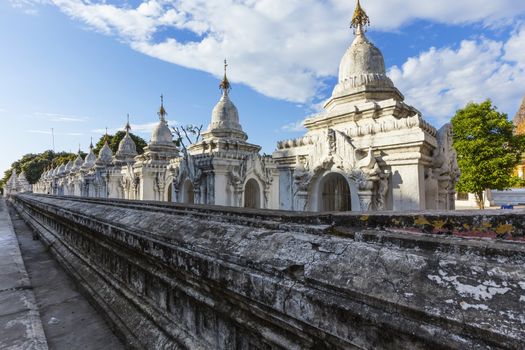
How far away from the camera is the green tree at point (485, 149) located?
23266mm

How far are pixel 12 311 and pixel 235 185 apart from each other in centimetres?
1052

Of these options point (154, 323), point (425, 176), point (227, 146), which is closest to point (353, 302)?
point (154, 323)

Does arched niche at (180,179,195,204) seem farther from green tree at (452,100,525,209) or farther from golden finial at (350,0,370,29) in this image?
green tree at (452,100,525,209)

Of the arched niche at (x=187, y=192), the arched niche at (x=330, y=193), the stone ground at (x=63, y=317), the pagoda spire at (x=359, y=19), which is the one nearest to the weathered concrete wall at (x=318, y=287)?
the stone ground at (x=63, y=317)

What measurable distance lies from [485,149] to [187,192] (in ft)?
78.6

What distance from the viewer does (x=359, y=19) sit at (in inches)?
320

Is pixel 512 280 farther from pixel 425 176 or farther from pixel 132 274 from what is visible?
pixel 425 176

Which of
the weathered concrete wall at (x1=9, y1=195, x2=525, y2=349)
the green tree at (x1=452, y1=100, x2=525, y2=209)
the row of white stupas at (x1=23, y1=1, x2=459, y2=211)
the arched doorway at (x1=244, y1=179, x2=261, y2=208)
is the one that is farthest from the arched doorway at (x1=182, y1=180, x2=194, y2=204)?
the green tree at (x1=452, y1=100, x2=525, y2=209)

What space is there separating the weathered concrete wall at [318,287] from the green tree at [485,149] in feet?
88.7

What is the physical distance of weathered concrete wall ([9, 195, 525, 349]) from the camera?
0.76 meters

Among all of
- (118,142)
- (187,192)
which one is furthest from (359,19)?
(118,142)

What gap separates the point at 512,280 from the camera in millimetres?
761

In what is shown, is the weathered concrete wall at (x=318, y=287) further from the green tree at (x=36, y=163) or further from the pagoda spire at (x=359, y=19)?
the green tree at (x=36, y=163)

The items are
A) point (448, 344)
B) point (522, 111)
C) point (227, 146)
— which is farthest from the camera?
point (522, 111)
